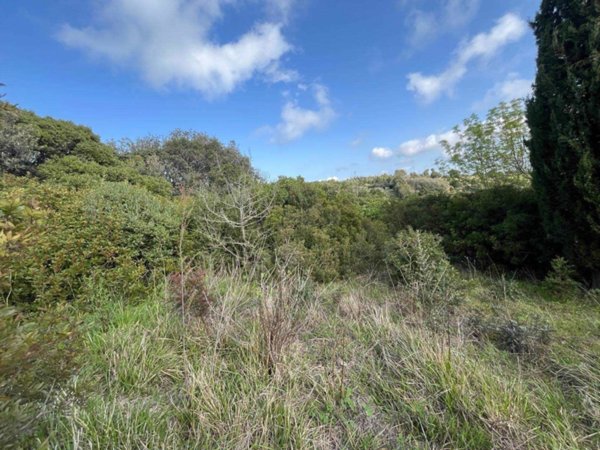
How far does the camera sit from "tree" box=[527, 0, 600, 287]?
371 centimetres

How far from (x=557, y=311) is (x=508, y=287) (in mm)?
591

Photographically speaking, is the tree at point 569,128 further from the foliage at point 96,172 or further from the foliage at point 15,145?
the foliage at point 15,145

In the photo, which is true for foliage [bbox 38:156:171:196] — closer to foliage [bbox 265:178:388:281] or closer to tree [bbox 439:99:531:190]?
foliage [bbox 265:178:388:281]

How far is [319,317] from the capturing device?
10.5 feet

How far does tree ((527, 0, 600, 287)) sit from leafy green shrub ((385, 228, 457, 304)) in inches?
77.2

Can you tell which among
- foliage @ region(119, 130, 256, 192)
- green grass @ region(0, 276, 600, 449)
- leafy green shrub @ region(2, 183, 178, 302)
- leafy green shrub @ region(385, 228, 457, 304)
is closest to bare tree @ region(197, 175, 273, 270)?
leafy green shrub @ region(2, 183, 178, 302)

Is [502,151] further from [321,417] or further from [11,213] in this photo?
[11,213]

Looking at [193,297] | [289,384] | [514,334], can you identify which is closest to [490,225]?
[514,334]

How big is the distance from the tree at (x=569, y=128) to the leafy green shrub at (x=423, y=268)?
1.96 m

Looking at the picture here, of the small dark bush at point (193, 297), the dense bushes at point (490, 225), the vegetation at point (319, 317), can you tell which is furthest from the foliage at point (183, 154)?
the small dark bush at point (193, 297)

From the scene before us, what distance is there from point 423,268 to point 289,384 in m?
2.48

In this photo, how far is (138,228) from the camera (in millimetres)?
4227

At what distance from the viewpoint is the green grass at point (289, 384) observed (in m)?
1.61

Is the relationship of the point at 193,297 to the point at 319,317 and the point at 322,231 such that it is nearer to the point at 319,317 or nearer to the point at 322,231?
the point at 319,317
